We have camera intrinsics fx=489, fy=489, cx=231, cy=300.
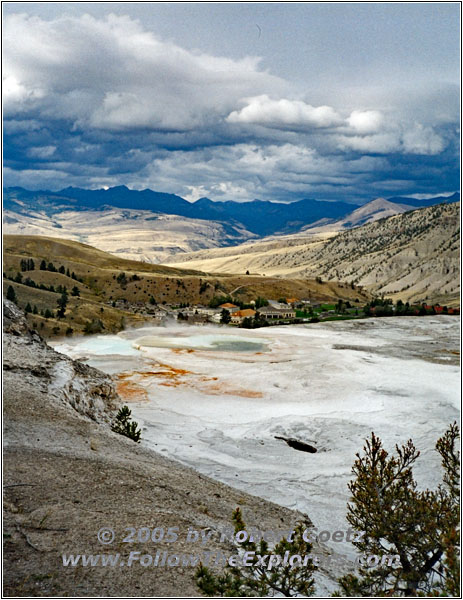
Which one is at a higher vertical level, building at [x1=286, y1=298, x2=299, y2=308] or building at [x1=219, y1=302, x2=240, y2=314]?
building at [x1=286, y1=298, x2=299, y2=308]

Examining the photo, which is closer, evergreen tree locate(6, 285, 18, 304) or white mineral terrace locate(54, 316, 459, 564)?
white mineral terrace locate(54, 316, 459, 564)

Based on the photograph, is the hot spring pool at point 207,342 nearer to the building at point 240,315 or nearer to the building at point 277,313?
the building at point 240,315

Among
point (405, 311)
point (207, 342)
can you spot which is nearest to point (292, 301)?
point (405, 311)

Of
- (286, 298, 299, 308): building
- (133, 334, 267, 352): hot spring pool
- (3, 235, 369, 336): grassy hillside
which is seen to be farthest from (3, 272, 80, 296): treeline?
(286, 298, 299, 308): building

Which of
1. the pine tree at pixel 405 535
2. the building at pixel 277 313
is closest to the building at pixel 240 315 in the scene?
the building at pixel 277 313

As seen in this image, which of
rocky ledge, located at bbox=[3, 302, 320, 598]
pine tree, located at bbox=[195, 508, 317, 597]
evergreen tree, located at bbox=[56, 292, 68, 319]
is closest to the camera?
pine tree, located at bbox=[195, 508, 317, 597]

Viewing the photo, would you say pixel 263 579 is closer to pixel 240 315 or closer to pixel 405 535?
pixel 405 535

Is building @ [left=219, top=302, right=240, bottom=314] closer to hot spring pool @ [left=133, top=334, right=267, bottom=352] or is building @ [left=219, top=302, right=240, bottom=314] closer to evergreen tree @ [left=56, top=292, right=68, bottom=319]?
hot spring pool @ [left=133, top=334, right=267, bottom=352]
